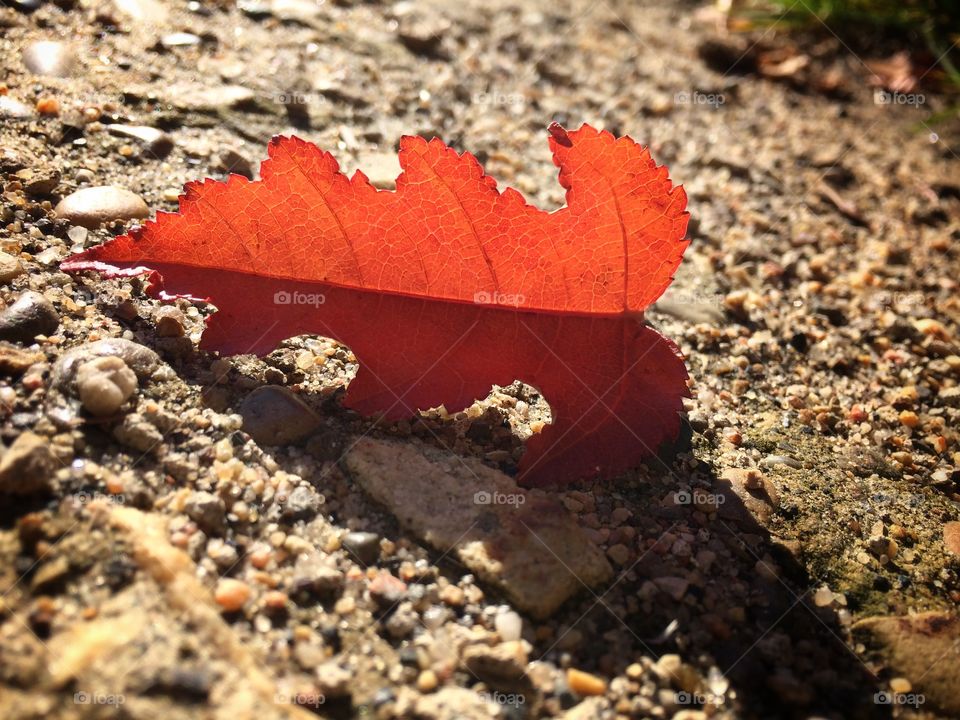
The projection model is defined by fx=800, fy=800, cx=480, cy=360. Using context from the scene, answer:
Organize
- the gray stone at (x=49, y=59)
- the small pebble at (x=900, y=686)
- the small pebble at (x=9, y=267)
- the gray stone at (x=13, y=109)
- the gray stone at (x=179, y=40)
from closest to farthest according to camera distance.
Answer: the small pebble at (x=900, y=686) < the small pebble at (x=9, y=267) < the gray stone at (x=13, y=109) < the gray stone at (x=49, y=59) < the gray stone at (x=179, y=40)

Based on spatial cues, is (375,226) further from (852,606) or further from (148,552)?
(852,606)

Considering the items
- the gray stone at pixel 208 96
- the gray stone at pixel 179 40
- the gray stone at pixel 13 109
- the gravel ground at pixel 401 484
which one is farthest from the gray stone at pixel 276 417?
the gray stone at pixel 179 40

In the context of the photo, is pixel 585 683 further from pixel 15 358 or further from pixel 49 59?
pixel 49 59

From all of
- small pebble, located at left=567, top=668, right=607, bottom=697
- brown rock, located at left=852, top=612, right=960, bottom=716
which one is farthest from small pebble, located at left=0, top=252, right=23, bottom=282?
brown rock, located at left=852, top=612, right=960, bottom=716

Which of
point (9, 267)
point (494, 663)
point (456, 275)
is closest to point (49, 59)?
point (9, 267)

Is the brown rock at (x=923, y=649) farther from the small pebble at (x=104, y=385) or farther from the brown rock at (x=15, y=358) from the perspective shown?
the brown rock at (x=15, y=358)

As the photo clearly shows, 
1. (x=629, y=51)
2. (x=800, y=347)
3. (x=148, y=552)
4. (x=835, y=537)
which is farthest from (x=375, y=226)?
(x=629, y=51)
